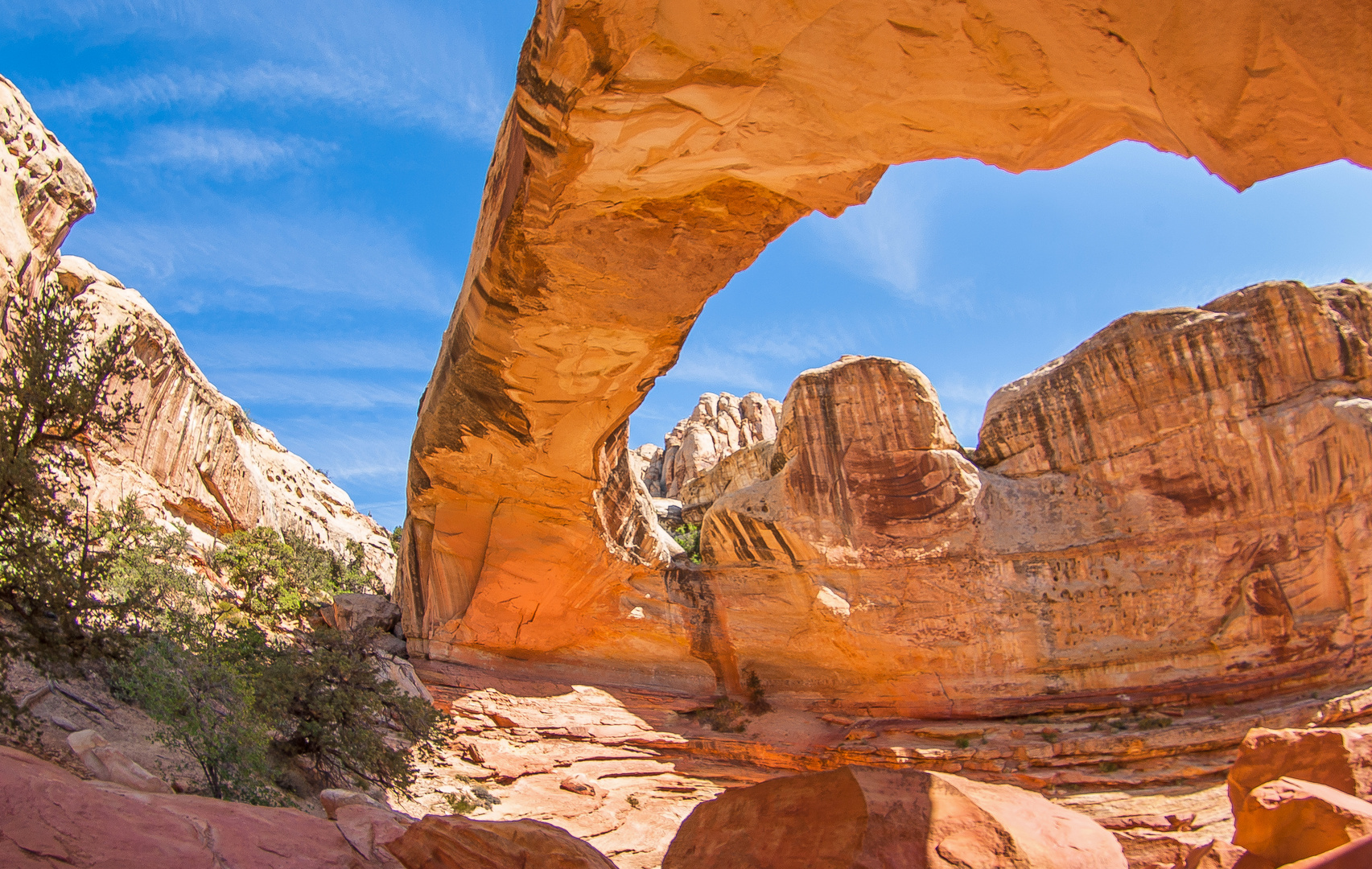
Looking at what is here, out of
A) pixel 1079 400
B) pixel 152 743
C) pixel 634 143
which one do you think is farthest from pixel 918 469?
pixel 152 743

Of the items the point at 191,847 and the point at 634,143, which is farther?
the point at 634,143

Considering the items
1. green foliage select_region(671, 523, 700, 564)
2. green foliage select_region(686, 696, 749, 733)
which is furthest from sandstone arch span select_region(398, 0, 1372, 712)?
green foliage select_region(671, 523, 700, 564)

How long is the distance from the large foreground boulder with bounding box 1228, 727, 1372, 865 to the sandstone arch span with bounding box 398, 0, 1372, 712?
13.5 ft

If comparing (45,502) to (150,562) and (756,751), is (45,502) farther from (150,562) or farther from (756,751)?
(756,751)

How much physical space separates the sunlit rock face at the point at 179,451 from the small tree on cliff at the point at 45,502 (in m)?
5.79

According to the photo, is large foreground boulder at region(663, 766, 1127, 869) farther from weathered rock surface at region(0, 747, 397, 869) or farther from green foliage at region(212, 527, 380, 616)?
green foliage at region(212, 527, 380, 616)

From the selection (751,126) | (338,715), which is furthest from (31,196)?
(751,126)

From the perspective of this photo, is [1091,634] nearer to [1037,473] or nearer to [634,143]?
[1037,473]

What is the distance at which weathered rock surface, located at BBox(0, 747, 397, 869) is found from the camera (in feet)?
12.1

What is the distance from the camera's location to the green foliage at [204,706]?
6762mm

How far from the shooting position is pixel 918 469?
16.8 meters

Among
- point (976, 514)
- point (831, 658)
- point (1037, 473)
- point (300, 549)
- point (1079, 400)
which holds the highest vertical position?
point (1079, 400)

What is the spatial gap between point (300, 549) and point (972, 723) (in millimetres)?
16629

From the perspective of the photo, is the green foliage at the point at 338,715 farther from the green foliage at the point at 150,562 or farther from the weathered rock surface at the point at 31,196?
the weathered rock surface at the point at 31,196
